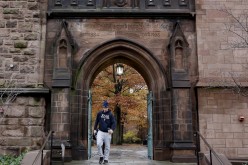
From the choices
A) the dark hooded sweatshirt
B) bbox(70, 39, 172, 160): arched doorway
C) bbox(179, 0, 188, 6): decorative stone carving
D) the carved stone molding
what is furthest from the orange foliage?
the dark hooded sweatshirt

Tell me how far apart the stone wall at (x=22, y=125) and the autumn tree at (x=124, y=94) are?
12.0m

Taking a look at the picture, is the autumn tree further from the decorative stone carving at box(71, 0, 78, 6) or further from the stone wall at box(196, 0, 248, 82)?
the stone wall at box(196, 0, 248, 82)

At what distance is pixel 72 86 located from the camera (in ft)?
35.4

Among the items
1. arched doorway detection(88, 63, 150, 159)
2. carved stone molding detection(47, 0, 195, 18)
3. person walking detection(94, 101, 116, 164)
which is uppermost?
carved stone molding detection(47, 0, 195, 18)

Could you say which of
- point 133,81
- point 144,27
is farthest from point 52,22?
point 133,81

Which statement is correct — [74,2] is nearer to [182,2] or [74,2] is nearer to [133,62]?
[133,62]

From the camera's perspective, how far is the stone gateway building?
10.4m

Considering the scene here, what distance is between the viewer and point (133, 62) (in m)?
11.9

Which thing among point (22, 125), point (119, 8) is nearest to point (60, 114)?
point (22, 125)

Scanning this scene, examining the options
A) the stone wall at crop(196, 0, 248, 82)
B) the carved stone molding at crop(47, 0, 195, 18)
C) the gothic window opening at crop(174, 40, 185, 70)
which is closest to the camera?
the gothic window opening at crop(174, 40, 185, 70)

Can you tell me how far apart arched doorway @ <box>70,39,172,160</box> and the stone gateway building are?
3cm

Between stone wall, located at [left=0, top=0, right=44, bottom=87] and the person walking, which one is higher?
Result: stone wall, located at [left=0, top=0, right=44, bottom=87]

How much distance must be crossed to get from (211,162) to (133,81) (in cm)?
1623

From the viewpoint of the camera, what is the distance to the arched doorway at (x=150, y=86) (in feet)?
35.3
